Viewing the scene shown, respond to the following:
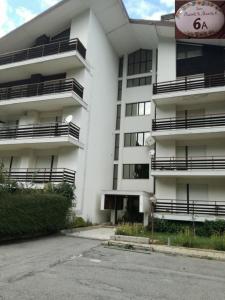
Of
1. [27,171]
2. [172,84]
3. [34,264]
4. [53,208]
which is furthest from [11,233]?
[172,84]

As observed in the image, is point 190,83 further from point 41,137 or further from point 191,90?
point 41,137

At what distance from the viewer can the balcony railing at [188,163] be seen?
64.1ft

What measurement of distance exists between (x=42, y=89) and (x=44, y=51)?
3.17m

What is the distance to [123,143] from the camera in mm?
25875

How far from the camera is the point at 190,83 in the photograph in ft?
72.1

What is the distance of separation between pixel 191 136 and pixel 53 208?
11395 millimetres

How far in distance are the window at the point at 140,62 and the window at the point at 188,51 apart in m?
3.74

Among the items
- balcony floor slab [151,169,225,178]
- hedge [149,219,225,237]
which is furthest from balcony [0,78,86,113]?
hedge [149,219,225,237]

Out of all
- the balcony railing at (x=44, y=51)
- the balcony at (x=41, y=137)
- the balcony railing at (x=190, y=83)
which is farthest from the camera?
the balcony railing at (x=44, y=51)

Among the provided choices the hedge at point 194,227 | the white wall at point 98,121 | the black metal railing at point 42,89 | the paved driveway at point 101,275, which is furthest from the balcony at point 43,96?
the paved driveway at point 101,275

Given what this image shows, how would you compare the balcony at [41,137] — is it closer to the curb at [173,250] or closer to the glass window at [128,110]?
the glass window at [128,110]

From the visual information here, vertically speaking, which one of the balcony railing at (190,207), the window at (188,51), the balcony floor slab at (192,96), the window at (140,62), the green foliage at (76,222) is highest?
the window at (140,62)

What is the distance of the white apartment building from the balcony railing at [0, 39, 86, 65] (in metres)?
0.09

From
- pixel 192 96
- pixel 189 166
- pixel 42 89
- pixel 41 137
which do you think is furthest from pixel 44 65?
pixel 189 166
